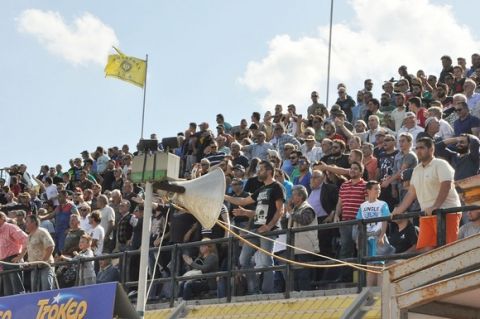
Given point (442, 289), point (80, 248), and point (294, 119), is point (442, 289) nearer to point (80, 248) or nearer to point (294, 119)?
point (80, 248)

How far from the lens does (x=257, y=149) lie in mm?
20281

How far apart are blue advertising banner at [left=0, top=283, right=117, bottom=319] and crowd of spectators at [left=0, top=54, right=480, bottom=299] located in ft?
6.39

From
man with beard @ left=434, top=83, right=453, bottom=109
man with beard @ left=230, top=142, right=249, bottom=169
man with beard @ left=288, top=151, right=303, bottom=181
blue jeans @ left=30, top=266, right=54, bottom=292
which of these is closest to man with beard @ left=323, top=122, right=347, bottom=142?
man with beard @ left=288, top=151, right=303, bottom=181

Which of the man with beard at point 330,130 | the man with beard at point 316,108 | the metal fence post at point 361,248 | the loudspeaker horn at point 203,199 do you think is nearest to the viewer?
the loudspeaker horn at point 203,199

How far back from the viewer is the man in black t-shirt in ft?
46.6

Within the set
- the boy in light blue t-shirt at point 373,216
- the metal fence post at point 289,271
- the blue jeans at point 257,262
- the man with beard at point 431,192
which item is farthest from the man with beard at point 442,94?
the man with beard at point 431,192

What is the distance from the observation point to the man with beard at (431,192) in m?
11.6

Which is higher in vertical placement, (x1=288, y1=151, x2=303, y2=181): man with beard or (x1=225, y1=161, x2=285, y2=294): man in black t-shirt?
(x1=288, y1=151, x2=303, y2=181): man with beard

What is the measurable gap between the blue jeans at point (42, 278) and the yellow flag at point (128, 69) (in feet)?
25.7

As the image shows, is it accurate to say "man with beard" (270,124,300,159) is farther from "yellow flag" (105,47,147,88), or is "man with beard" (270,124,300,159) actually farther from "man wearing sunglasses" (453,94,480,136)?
"yellow flag" (105,47,147,88)

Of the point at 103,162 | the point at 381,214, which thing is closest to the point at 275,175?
the point at 381,214

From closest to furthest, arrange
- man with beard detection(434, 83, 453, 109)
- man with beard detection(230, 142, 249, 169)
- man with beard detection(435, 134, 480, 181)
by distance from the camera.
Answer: man with beard detection(435, 134, 480, 181) < man with beard detection(434, 83, 453, 109) < man with beard detection(230, 142, 249, 169)

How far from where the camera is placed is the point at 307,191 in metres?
15.9

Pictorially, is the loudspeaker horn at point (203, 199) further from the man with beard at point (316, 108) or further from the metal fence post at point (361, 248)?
the man with beard at point (316, 108)
